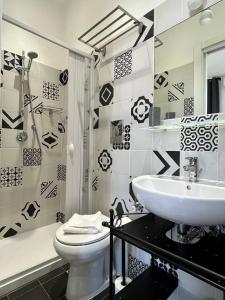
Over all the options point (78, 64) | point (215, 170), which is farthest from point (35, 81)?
point (215, 170)

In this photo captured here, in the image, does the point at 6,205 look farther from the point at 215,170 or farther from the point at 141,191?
the point at 215,170

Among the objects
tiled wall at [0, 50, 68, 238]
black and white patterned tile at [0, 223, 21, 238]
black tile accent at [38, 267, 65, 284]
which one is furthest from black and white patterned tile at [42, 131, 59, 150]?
black tile accent at [38, 267, 65, 284]

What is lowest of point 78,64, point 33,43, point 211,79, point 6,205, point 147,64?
point 6,205

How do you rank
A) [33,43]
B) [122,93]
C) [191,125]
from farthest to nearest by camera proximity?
[33,43]
[122,93]
[191,125]

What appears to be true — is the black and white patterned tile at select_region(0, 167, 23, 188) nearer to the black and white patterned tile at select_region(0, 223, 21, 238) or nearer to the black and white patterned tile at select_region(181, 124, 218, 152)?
the black and white patterned tile at select_region(0, 223, 21, 238)

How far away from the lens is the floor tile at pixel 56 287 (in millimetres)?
1251

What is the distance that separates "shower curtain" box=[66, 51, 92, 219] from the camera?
5.48 feet

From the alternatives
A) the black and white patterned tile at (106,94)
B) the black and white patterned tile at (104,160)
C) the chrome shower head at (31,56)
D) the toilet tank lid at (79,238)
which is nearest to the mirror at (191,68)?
the black and white patterned tile at (106,94)

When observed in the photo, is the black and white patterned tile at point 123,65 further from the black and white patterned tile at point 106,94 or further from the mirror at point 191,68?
the mirror at point 191,68

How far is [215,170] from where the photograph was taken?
106cm

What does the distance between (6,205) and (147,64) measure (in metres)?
1.78

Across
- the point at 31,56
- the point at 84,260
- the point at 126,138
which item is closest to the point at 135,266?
the point at 84,260

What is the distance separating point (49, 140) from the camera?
85.0 inches

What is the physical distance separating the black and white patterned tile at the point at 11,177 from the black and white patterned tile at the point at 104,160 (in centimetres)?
84
